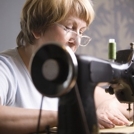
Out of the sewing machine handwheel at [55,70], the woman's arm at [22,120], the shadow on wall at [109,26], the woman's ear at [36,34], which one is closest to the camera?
the sewing machine handwheel at [55,70]

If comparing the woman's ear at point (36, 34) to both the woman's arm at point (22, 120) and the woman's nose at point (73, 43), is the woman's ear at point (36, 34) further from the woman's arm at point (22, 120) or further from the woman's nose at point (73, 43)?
the woman's arm at point (22, 120)

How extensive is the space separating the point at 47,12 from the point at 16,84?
313 millimetres

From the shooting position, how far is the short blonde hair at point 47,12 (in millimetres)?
1255

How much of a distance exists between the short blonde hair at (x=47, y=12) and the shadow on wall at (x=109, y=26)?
0.84 meters

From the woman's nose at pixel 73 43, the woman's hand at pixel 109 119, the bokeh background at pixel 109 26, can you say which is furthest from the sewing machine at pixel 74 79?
the bokeh background at pixel 109 26

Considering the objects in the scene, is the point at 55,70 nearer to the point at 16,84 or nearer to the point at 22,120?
the point at 22,120

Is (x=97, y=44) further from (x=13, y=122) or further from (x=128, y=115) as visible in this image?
(x=13, y=122)

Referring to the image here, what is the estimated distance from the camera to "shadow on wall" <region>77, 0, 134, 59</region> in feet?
7.26

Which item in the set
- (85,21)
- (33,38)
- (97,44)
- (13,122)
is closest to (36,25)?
(33,38)

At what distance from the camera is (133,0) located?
2.34 m

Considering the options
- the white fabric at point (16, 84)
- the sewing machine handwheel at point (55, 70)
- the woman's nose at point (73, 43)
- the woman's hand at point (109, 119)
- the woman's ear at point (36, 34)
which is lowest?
the woman's hand at point (109, 119)

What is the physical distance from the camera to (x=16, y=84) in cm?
125

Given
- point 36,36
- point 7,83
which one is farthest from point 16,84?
point 36,36

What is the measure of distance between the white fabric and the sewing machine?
45cm
